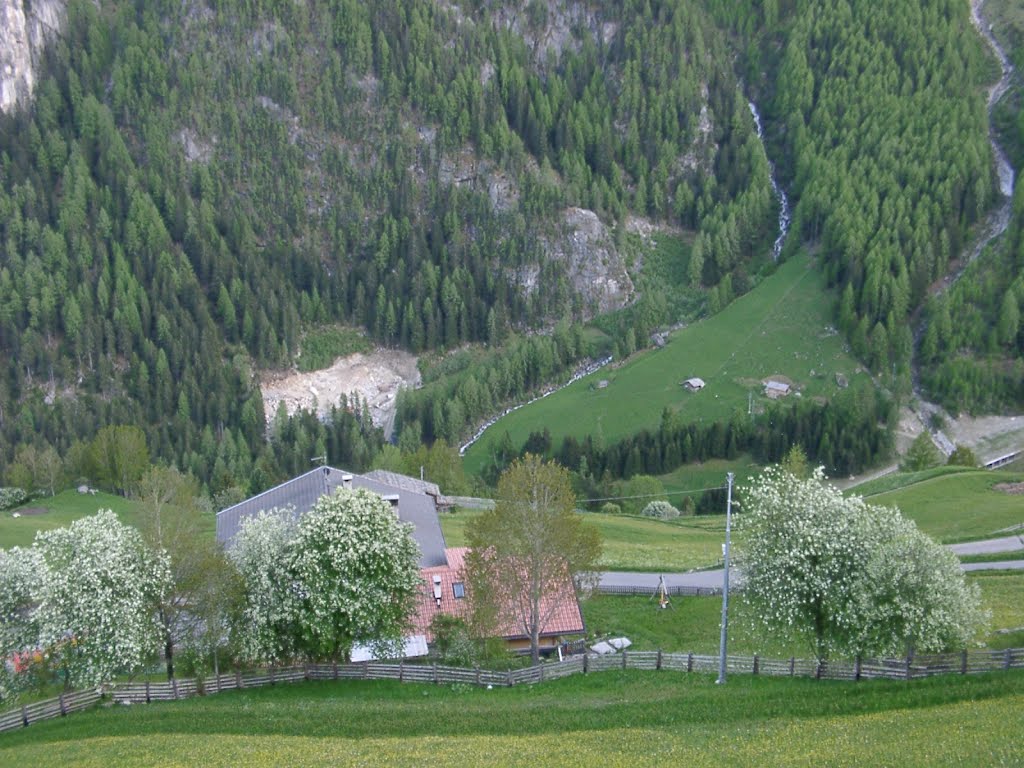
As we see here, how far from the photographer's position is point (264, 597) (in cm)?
4472

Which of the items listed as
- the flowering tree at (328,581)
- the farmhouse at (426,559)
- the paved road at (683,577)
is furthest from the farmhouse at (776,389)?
the flowering tree at (328,581)

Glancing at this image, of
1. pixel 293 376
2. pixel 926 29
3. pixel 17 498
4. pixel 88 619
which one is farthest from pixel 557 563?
pixel 926 29

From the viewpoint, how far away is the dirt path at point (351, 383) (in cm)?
16412

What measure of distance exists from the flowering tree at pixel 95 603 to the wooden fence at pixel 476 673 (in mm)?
1426

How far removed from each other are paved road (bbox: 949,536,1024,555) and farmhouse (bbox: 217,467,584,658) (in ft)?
100

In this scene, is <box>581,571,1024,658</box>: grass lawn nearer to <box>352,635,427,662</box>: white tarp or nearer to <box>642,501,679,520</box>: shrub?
<box>352,635,427,662</box>: white tarp

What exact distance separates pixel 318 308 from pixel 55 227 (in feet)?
178

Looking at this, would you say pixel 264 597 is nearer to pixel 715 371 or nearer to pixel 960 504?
pixel 960 504

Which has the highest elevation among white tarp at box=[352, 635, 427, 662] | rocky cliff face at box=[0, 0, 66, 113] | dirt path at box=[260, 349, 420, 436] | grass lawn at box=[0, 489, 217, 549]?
rocky cliff face at box=[0, 0, 66, 113]

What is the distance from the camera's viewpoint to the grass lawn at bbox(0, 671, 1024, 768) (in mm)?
28812

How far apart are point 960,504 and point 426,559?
48.9m

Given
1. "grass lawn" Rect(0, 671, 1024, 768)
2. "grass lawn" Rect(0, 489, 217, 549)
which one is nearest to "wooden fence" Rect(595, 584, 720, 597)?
"grass lawn" Rect(0, 671, 1024, 768)

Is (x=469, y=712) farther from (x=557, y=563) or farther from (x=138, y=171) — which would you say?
(x=138, y=171)

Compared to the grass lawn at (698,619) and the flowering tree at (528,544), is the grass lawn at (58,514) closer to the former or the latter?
the grass lawn at (698,619)
